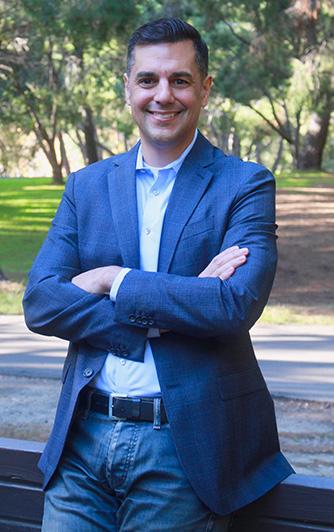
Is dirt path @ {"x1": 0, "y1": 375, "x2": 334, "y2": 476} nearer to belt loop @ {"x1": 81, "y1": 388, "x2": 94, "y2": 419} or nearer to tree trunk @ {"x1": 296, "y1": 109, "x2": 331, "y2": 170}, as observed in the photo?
belt loop @ {"x1": 81, "y1": 388, "x2": 94, "y2": 419}

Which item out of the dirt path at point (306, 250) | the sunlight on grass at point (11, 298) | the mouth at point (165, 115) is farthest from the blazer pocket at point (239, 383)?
the dirt path at point (306, 250)

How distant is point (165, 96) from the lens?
2.77 meters

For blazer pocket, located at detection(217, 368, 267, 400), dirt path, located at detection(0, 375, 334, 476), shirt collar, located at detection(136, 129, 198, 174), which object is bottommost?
dirt path, located at detection(0, 375, 334, 476)

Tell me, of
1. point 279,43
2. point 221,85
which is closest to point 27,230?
point 221,85

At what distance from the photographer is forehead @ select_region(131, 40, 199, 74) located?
9.07ft

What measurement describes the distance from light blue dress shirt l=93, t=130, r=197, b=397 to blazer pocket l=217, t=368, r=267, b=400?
0.17 meters

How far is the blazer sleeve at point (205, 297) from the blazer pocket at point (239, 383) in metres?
0.14

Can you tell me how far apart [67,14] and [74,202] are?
33.6 ft

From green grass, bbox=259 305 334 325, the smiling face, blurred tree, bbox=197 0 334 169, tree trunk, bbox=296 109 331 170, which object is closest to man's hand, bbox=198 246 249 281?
the smiling face

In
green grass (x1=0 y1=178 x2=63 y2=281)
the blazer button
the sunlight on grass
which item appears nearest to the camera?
the blazer button

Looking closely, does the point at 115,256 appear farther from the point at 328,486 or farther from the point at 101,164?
the point at 328,486

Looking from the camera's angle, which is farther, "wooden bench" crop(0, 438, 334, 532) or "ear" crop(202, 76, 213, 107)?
"wooden bench" crop(0, 438, 334, 532)

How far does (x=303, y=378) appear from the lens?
297 inches

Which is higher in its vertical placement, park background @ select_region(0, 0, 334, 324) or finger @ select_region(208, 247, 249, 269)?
finger @ select_region(208, 247, 249, 269)
